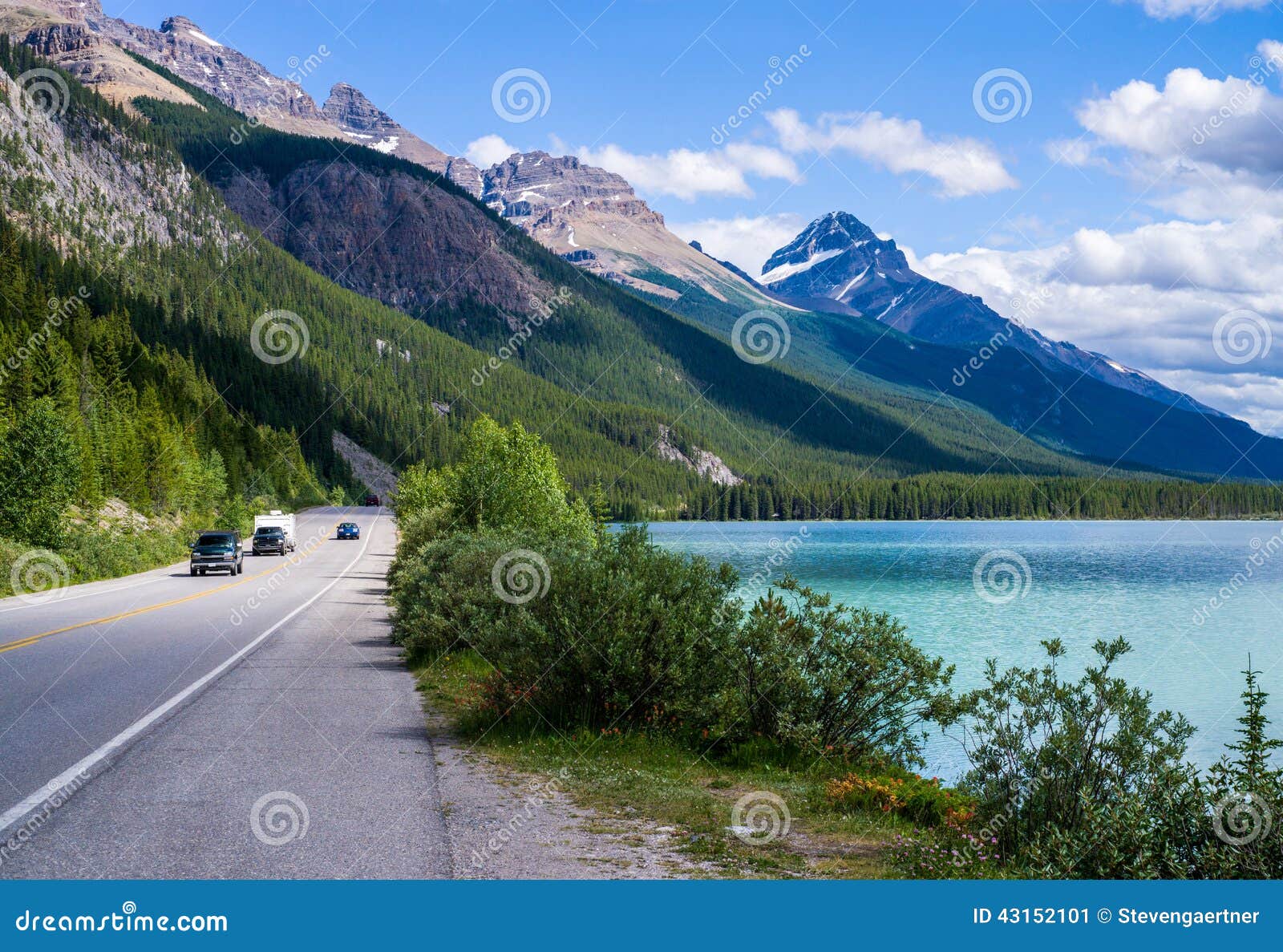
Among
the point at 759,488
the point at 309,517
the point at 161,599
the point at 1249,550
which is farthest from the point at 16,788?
the point at 759,488

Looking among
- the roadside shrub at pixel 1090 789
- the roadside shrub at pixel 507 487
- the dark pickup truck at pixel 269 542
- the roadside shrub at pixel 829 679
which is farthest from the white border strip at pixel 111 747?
the dark pickup truck at pixel 269 542

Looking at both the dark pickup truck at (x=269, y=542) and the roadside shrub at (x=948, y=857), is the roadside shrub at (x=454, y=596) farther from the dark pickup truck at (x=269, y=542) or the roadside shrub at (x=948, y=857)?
the dark pickup truck at (x=269, y=542)

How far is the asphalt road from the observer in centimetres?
669

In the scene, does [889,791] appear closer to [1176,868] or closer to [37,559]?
[1176,868]

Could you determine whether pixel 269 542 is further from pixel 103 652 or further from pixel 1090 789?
pixel 1090 789

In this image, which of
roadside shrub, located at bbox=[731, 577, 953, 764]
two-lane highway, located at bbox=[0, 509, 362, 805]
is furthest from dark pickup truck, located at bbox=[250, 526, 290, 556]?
roadside shrub, located at bbox=[731, 577, 953, 764]

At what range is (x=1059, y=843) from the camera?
6.91 m

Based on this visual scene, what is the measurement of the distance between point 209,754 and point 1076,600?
156 feet

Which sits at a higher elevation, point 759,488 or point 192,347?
point 192,347

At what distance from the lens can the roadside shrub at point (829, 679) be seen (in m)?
11.1

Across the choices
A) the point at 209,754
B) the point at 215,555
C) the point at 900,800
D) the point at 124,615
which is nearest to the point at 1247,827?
the point at 900,800

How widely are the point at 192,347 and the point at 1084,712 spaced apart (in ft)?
499

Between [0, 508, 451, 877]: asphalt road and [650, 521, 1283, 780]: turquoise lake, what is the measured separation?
694 cm

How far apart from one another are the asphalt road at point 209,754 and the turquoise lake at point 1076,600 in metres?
6.94
